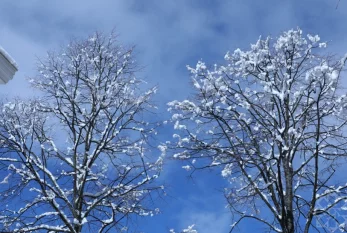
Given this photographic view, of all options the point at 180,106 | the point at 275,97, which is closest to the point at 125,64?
the point at 180,106

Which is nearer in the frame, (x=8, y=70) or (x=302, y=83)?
(x=8, y=70)

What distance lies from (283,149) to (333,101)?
96.0 inches

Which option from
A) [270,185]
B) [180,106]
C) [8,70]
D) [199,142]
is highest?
[180,106]

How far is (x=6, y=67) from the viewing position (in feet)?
23.2

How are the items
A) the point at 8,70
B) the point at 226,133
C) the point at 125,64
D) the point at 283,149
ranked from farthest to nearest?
the point at 125,64
the point at 226,133
the point at 283,149
the point at 8,70

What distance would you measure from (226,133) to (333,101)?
2978mm

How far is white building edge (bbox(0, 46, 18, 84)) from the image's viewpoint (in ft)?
22.8

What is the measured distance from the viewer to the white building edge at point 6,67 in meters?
6.95

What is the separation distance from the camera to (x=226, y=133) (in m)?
11.3

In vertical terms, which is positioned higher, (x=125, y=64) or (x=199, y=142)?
(x=125, y=64)

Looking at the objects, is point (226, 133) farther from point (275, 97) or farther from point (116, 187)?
point (116, 187)

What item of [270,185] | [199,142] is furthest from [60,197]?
[270,185]

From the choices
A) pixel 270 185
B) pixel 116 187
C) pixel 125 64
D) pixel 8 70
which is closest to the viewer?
pixel 8 70

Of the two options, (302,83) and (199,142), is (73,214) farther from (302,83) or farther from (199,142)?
(302,83)
